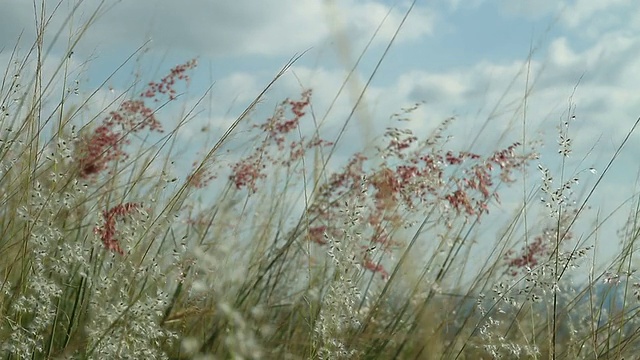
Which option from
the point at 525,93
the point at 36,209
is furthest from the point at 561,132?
the point at 36,209

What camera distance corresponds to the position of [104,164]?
12.1ft

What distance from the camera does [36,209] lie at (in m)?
2.32

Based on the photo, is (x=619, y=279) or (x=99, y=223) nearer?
(x=99, y=223)

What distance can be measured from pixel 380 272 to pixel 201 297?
86cm

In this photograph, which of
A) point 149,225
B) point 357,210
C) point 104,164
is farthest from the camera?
point 104,164

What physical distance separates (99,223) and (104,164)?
1.45 m

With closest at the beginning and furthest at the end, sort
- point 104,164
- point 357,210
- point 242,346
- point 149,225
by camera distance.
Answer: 1. point 242,346
2. point 357,210
3. point 149,225
4. point 104,164

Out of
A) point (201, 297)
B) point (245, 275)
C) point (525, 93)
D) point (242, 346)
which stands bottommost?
point (242, 346)

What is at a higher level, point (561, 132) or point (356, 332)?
point (561, 132)

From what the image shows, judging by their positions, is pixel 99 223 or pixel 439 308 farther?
pixel 439 308

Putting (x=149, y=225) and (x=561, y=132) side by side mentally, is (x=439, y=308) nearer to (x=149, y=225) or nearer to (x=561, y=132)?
(x=561, y=132)

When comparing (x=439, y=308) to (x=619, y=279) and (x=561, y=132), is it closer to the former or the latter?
(x=619, y=279)

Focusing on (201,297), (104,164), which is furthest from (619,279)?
(104,164)

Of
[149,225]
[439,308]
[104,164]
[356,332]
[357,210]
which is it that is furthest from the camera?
[104,164]
